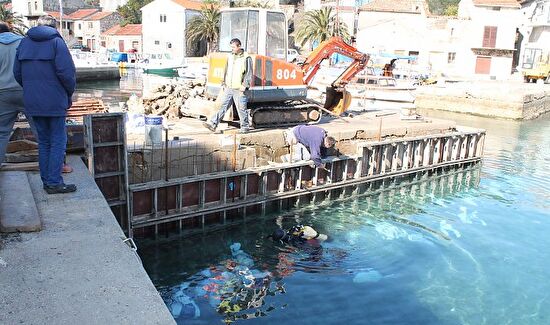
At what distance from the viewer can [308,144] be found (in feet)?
37.2

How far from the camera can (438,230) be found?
10672 millimetres

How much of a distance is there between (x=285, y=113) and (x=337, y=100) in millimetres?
3189

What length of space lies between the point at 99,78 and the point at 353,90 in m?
22.5

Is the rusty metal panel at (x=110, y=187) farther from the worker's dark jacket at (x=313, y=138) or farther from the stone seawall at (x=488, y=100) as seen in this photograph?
the stone seawall at (x=488, y=100)

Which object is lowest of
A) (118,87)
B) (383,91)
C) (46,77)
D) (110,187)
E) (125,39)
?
(118,87)

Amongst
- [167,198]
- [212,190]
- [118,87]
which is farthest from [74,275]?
[118,87]

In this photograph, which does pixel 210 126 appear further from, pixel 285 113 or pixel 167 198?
pixel 167 198

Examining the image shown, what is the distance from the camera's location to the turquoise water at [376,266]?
7234mm

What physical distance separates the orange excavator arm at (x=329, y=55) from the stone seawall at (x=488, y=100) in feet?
57.8

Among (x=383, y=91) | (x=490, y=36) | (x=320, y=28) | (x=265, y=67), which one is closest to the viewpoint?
(x=265, y=67)

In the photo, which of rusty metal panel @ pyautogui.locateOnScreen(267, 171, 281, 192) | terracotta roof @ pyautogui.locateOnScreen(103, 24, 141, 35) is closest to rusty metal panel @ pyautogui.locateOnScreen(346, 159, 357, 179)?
rusty metal panel @ pyautogui.locateOnScreen(267, 171, 281, 192)

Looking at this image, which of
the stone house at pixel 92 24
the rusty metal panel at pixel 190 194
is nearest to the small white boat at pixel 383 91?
the rusty metal panel at pixel 190 194

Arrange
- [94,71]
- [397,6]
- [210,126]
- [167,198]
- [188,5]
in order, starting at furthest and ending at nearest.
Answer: [188,5], [397,6], [94,71], [210,126], [167,198]

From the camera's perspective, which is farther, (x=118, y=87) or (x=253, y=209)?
(x=118, y=87)
